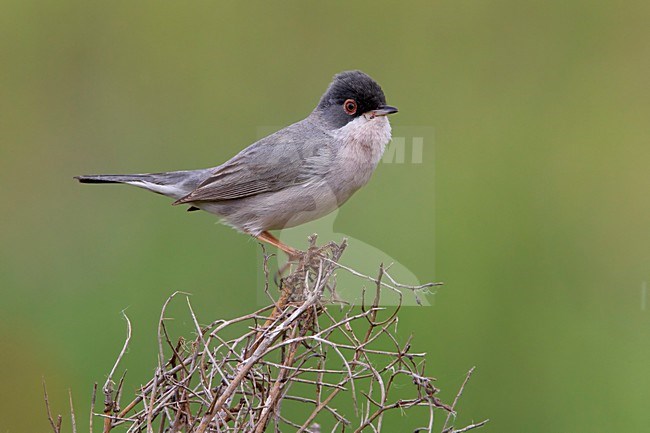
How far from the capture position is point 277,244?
11.8 feet

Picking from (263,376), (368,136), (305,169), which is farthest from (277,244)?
(263,376)

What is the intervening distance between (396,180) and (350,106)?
82 centimetres

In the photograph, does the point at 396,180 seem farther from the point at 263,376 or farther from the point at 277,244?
the point at 263,376

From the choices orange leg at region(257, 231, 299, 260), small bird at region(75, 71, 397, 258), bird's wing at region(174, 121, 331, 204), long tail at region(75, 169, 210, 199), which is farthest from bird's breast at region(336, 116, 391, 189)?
long tail at region(75, 169, 210, 199)

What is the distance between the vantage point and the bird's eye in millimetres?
3820

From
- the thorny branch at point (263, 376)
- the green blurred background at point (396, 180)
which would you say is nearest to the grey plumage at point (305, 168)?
the green blurred background at point (396, 180)

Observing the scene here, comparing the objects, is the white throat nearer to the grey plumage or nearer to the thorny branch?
the grey plumage

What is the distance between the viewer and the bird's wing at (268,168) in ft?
12.6

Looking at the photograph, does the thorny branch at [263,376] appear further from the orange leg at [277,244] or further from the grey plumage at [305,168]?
the grey plumage at [305,168]

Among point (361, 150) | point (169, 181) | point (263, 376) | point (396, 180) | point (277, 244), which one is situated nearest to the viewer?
point (263, 376)

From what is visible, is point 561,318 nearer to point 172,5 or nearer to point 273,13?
point 273,13

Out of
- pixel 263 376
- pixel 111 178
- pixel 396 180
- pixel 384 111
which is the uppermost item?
pixel 384 111

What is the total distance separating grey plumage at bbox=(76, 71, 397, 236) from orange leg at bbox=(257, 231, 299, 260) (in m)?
0.04

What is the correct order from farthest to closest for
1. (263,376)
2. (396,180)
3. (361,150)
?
(396,180)
(361,150)
(263,376)
